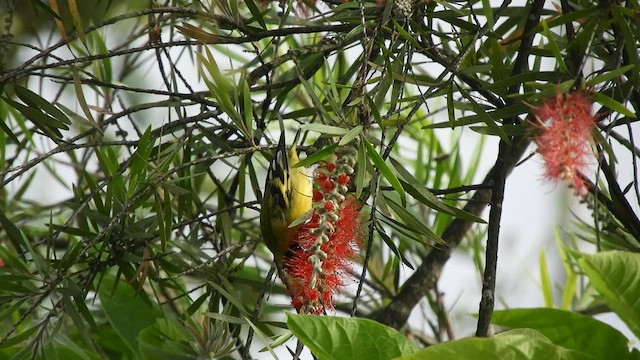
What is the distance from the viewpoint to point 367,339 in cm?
67

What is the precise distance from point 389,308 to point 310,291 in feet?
1.71

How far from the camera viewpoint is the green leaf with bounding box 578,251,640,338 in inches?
26.9

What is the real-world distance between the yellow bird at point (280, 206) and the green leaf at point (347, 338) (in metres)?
0.38

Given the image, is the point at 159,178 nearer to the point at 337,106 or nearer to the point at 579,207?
the point at 337,106

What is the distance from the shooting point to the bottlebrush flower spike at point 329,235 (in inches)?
28.0

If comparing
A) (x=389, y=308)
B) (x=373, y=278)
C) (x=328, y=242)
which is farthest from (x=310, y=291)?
(x=373, y=278)

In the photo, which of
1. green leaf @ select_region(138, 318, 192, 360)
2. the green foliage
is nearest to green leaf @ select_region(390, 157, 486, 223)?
the green foliage

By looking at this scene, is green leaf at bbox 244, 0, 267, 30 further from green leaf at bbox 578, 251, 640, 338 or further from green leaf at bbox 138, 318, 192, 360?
green leaf at bbox 578, 251, 640, 338

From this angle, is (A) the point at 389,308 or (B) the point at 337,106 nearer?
(B) the point at 337,106

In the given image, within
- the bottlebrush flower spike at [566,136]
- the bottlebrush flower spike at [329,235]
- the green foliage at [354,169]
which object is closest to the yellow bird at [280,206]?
the green foliage at [354,169]

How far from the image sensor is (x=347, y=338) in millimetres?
663

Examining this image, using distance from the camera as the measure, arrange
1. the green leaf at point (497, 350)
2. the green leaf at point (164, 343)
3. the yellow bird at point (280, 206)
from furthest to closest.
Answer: the yellow bird at point (280, 206)
the green leaf at point (164, 343)
the green leaf at point (497, 350)

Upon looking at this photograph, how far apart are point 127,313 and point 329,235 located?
0.45 meters

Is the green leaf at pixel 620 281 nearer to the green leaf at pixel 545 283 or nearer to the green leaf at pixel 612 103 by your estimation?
the green leaf at pixel 612 103
